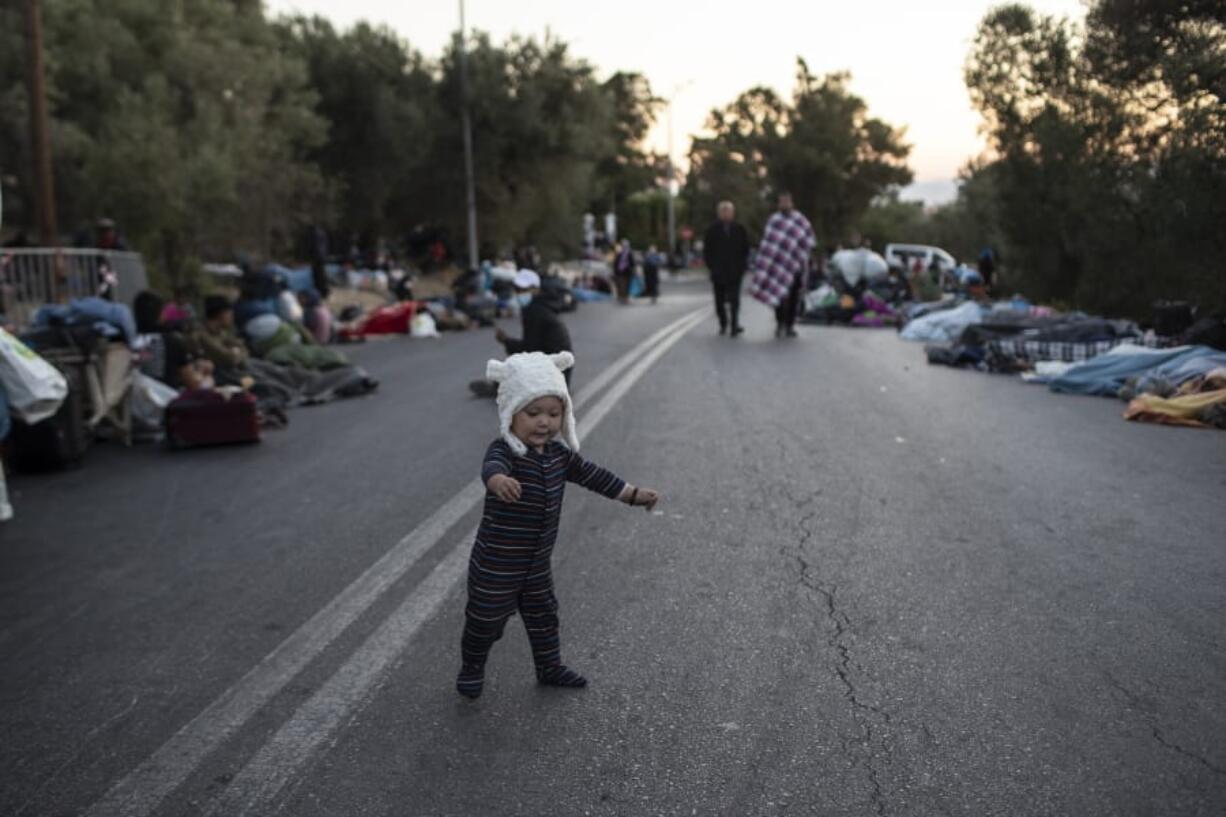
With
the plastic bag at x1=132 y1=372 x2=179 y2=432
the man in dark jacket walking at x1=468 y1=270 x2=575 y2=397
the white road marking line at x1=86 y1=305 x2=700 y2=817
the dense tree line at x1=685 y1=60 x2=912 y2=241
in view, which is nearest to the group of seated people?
the plastic bag at x1=132 y1=372 x2=179 y2=432

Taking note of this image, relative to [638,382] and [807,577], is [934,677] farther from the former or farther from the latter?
[638,382]

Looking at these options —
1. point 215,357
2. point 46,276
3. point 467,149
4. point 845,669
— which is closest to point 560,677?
point 845,669

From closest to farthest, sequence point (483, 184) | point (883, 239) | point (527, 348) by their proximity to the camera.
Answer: point (527, 348) → point (483, 184) → point (883, 239)

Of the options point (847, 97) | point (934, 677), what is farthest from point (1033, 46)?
point (847, 97)

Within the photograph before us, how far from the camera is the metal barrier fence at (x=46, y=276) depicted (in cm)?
1524

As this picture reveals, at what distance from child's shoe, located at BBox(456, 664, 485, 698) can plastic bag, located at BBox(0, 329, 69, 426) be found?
4925 millimetres

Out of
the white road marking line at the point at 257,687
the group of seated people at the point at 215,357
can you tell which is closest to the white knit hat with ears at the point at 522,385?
the white road marking line at the point at 257,687

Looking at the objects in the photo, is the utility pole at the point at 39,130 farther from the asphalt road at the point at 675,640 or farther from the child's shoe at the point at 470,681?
the child's shoe at the point at 470,681

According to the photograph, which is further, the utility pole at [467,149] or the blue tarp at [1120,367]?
the utility pole at [467,149]

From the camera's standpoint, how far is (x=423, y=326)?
22.8m

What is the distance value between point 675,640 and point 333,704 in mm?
1285

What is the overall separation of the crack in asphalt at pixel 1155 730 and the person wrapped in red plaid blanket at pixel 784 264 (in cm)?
1528

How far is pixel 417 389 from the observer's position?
1362cm

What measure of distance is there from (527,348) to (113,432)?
399 centimetres
